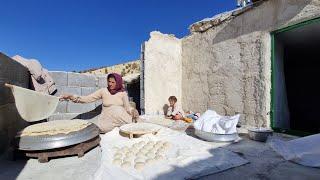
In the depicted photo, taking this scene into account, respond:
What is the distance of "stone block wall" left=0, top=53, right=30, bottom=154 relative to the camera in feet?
10.8

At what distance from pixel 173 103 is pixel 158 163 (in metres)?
3.64

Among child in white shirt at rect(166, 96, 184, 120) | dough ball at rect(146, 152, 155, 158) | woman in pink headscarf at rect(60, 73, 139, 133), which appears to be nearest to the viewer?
dough ball at rect(146, 152, 155, 158)

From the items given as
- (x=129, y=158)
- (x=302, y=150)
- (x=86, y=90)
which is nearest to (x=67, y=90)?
(x=86, y=90)

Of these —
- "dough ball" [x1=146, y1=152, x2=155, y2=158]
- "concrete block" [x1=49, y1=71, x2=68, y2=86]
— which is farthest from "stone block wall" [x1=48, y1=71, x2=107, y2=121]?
"dough ball" [x1=146, y1=152, x2=155, y2=158]

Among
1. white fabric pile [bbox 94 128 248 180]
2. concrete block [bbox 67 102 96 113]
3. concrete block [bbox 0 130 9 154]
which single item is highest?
concrete block [bbox 67 102 96 113]

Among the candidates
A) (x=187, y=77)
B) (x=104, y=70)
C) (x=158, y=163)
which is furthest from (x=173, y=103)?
(x=104, y=70)

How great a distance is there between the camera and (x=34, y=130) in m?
3.24

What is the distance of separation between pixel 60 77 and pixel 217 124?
3.55 m

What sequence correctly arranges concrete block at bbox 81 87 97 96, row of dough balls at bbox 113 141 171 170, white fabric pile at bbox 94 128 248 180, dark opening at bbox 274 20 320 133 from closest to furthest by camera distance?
white fabric pile at bbox 94 128 248 180 → row of dough balls at bbox 113 141 171 170 → dark opening at bbox 274 20 320 133 → concrete block at bbox 81 87 97 96

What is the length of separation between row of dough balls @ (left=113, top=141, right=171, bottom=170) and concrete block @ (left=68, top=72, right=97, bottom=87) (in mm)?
2755

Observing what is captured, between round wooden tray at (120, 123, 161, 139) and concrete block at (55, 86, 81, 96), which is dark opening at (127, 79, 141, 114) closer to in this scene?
concrete block at (55, 86, 81, 96)

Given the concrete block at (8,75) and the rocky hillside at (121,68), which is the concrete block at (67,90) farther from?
the rocky hillside at (121,68)

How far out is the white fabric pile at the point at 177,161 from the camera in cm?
250

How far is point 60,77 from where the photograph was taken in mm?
5395
